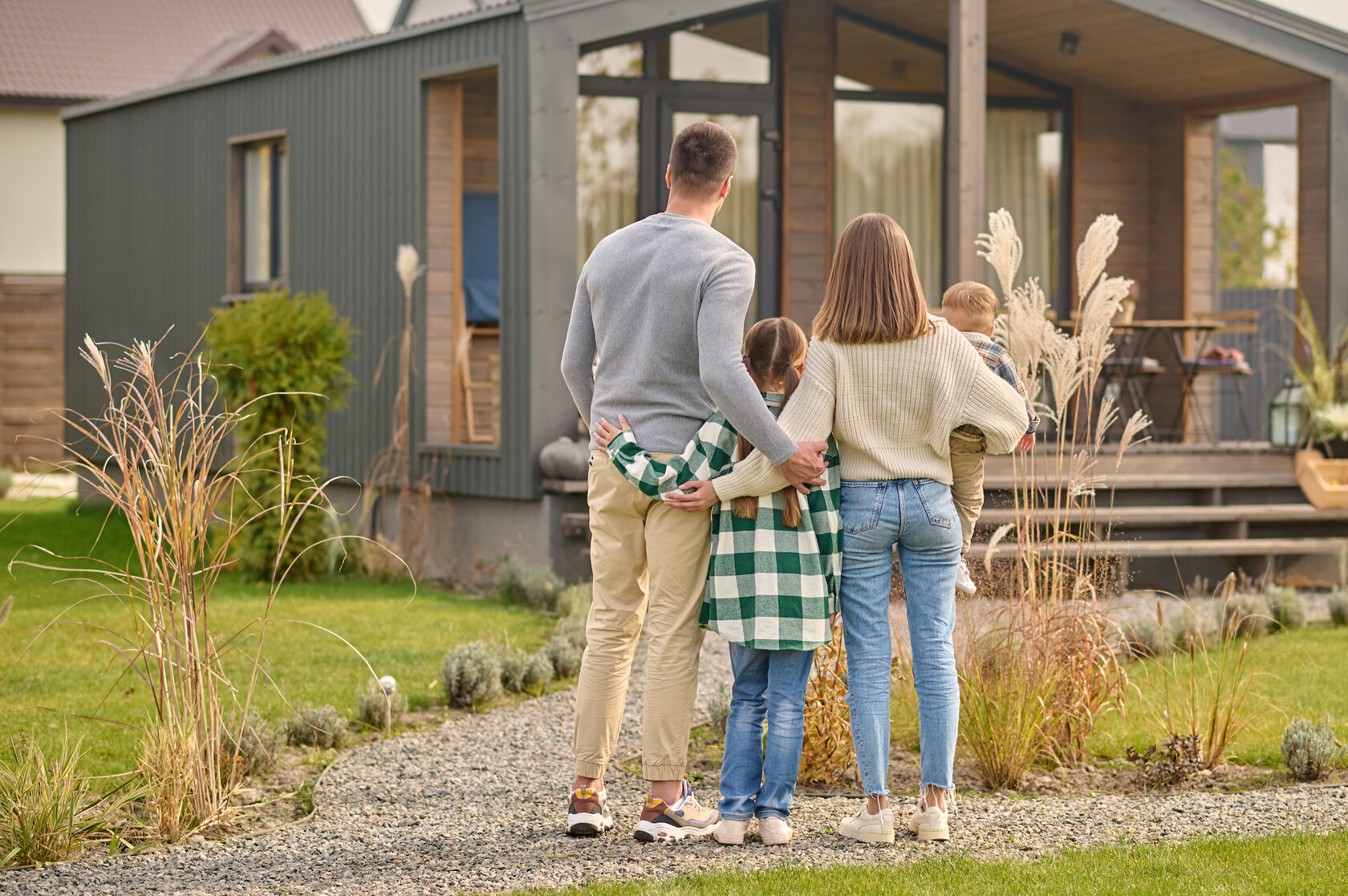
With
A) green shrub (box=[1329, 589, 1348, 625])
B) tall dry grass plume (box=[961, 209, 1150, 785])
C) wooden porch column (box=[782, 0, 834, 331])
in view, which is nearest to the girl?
tall dry grass plume (box=[961, 209, 1150, 785])

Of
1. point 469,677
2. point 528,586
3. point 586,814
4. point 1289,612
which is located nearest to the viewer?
point 586,814

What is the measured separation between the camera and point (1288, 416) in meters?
9.09

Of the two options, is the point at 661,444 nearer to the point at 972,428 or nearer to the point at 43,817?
the point at 972,428

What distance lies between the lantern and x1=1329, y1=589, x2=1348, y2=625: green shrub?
2075mm

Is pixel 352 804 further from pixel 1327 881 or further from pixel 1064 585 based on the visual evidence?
pixel 1327 881

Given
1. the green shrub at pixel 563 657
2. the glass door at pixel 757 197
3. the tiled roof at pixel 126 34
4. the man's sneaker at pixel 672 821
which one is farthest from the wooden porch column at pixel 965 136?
the tiled roof at pixel 126 34

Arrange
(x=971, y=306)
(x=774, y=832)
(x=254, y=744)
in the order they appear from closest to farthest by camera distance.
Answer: (x=774, y=832) < (x=971, y=306) < (x=254, y=744)

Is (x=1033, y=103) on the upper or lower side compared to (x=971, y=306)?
upper

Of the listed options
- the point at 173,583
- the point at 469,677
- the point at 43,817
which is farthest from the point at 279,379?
the point at 43,817

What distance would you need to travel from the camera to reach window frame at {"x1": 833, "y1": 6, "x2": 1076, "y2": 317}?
35.6ft

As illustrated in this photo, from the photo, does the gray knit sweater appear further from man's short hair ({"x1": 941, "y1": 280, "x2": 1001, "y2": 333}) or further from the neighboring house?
the neighboring house

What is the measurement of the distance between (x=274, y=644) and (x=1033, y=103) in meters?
7.41

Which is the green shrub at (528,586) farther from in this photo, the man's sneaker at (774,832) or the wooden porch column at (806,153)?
the man's sneaker at (774,832)

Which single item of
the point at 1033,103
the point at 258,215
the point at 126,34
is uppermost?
the point at 126,34
